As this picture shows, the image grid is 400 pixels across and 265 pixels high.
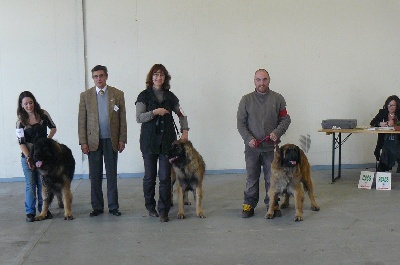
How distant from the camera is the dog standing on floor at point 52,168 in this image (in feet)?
14.3

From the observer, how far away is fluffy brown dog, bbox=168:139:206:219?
14.5 ft

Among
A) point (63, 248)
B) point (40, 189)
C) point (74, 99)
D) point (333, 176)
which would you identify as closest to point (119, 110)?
point (40, 189)

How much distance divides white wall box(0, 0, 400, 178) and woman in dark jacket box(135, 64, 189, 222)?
→ 269 centimetres

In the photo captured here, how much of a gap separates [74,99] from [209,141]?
219 cm

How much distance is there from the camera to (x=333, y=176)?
651 cm

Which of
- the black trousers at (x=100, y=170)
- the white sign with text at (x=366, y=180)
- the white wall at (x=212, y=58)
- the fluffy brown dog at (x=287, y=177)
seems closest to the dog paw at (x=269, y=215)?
the fluffy brown dog at (x=287, y=177)

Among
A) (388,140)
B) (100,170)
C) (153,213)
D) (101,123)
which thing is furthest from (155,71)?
(388,140)

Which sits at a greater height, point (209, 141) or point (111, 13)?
point (111, 13)

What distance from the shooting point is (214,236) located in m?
3.97

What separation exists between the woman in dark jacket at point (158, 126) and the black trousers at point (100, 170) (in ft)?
1.35

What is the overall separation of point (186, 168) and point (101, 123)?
0.98m

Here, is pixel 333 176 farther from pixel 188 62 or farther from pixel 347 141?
pixel 188 62

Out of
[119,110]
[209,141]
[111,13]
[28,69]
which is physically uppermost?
[111,13]

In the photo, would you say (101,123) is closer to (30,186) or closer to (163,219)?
(30,186)
